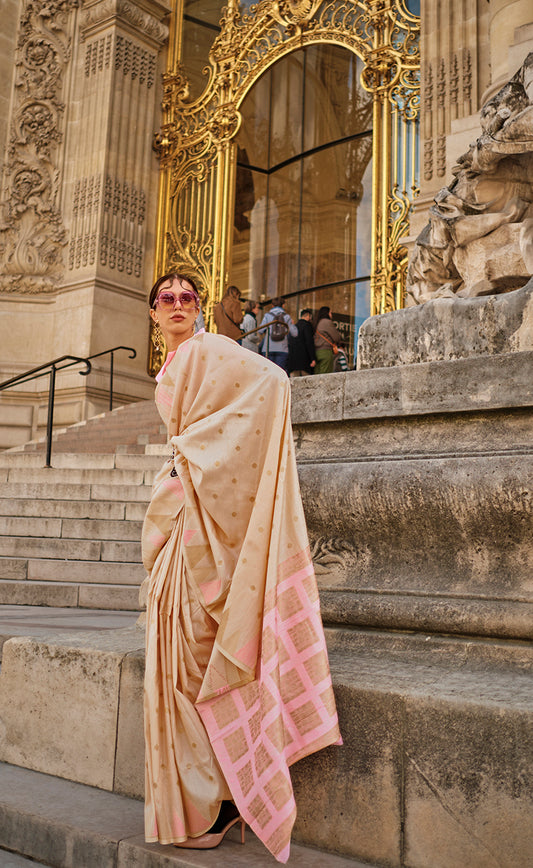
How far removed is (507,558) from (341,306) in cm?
1125

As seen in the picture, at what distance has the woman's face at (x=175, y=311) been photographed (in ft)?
7.30

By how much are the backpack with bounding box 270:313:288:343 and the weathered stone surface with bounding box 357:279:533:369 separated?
23.6 ft

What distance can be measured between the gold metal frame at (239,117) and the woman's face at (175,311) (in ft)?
27.8

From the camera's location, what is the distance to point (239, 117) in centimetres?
1262

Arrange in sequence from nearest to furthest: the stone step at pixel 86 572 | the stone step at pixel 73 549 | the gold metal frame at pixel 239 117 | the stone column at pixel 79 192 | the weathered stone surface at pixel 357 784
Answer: the weathered stone surface at pixel 357 784, the stone step at pixel 86 572, the stone step at pixel 73 549, the gold metal frame at pixel 239 117, the stone column at pixel 79 192

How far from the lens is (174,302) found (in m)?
2.23

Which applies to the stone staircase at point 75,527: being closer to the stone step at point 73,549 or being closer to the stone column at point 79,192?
the stone step at point 73,549

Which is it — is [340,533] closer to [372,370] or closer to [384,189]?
[372,370]

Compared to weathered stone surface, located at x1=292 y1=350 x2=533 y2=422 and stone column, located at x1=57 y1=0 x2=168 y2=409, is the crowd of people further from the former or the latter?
weathered stone surface, located at x1=292 y1=350 x2=533 y2=422

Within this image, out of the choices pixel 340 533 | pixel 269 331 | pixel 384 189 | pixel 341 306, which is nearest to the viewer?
pixel 340 533

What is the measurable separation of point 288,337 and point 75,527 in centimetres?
525

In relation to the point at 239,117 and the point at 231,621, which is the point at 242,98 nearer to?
the point at 239,117

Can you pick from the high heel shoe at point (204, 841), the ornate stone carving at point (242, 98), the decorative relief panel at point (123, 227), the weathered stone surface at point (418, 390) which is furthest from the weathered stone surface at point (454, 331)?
the decorative relief panel at point (123, 227)

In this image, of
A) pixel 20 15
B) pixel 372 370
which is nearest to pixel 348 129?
pixel 20 15
